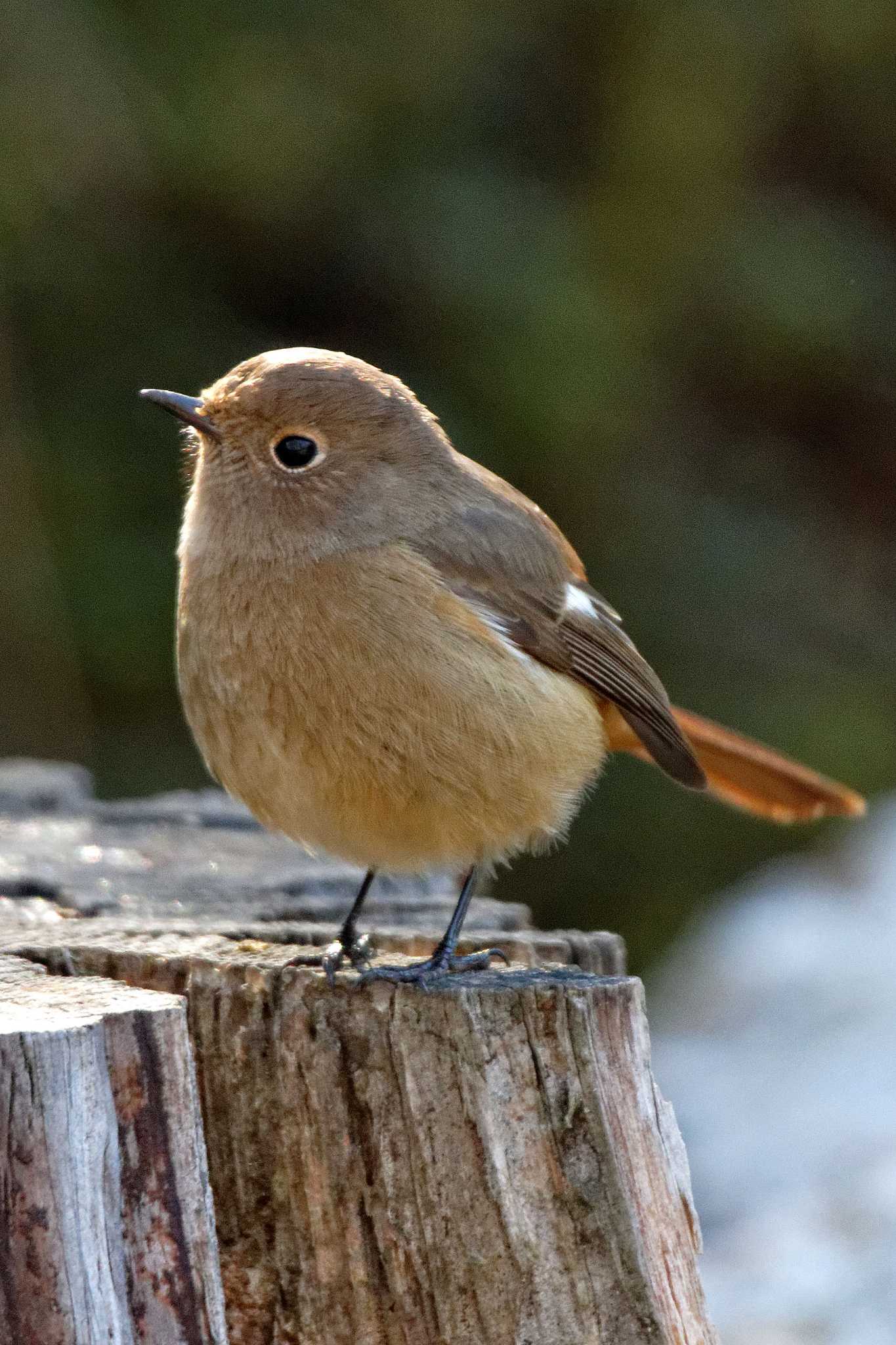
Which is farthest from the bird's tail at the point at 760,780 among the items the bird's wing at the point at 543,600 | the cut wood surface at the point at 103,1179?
the cut wood surface at the point at 103,1179

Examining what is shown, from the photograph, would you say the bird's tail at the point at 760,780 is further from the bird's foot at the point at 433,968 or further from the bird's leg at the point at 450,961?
the bird's foot at the point at 433,968

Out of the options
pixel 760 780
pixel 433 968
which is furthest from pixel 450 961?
pixel 760 780

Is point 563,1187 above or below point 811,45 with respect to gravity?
below

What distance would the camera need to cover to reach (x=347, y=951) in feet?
10.8

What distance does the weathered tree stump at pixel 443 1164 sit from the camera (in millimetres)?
2707

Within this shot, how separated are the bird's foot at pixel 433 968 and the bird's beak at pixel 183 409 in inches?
45.4

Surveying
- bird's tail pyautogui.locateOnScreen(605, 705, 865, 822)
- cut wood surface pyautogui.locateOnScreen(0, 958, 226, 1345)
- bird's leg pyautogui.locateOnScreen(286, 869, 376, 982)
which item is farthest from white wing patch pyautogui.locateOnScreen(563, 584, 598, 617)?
cut wood surface pyautogui.locateOnScreen(0, 958, 226, 1345)

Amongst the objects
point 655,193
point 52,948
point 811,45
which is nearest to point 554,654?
point 52,948

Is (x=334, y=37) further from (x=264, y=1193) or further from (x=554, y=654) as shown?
(x=264, y=1193)

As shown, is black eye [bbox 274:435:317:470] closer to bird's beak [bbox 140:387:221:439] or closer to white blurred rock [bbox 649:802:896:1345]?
bird's beak [bbox 140:387:221:439]

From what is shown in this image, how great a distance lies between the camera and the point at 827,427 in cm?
942

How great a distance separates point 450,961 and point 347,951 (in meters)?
0.20

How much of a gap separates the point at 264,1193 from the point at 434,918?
1304 millimetres

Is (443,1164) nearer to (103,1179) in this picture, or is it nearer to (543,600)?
(103,1179)
